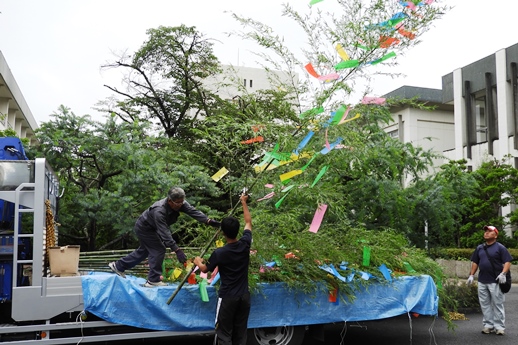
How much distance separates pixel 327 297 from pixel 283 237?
89 centimetres

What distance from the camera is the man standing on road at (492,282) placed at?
8.45 metres

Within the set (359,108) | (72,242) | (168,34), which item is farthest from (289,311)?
(168,34)

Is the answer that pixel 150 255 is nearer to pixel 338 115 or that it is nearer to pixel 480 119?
pixel 338 115

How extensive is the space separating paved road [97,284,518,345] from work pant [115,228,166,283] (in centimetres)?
119

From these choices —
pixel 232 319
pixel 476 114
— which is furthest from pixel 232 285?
pixel 476 114

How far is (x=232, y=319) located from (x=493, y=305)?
450 cm

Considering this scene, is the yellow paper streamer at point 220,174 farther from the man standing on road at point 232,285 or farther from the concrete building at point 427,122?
the concrete building at point 427,122

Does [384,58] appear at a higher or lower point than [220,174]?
higher

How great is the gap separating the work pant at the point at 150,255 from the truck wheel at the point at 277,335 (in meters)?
1.32

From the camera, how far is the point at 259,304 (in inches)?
264

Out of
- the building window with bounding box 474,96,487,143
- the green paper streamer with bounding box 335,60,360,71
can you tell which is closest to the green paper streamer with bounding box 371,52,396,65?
the green paper streamer with bounding box 335,60,360,71

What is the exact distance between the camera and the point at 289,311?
6.80 m

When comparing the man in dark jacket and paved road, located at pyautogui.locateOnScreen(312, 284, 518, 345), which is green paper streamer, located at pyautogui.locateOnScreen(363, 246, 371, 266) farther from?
the man in dark jacket

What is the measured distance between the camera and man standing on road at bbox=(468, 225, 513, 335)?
8445 millimetres
